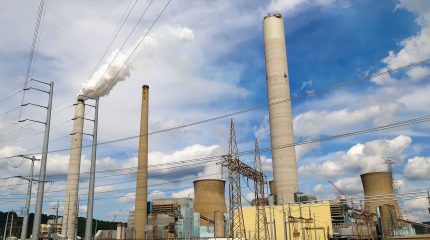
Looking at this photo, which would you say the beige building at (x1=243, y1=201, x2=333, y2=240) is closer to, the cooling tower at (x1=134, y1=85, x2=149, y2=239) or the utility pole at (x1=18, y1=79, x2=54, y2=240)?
the cooling tower at (x1=134, y1=85, x2=149, y2=239)

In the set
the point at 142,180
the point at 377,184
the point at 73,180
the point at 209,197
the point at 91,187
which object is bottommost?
the point at 91,187

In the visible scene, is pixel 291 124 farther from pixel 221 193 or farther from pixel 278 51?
pixel 221 193

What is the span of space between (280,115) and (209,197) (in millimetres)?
17425

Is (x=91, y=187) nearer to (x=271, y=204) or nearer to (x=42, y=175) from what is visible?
(x=42, y=175)

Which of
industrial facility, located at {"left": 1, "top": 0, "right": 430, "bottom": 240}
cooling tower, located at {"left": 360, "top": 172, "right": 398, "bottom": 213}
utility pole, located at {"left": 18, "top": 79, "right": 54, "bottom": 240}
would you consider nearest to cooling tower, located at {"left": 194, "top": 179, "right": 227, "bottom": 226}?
industrial facility, located at {"left": 1, "top": 0, "right": 430, "bottom": 240}

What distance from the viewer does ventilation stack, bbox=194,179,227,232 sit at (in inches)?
2072

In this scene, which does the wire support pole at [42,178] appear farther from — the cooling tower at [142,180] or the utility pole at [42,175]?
the cooling tower at [142,180]

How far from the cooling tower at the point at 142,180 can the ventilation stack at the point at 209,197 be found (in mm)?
7911

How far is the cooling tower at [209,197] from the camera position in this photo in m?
52.6

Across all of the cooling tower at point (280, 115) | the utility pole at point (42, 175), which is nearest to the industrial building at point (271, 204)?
the cooling tower at point (280, 115)

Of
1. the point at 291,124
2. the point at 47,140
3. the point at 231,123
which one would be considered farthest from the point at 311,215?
the point at 47,140

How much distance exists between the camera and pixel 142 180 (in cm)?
5022

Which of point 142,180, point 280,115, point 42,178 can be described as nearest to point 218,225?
point 142,180

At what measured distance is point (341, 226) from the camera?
151ft
